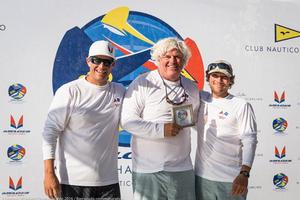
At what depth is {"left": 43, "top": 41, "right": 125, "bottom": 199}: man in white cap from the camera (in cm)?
213

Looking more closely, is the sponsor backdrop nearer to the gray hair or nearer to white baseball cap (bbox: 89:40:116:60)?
white baseball cap (bbox: 89:40:116:60)

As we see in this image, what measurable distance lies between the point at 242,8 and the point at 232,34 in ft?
1.15

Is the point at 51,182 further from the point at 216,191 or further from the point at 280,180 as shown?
the point at 280,180

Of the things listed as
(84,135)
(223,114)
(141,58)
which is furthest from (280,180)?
(84,135)

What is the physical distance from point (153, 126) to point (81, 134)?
476mm

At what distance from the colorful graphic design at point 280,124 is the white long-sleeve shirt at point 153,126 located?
2.28m

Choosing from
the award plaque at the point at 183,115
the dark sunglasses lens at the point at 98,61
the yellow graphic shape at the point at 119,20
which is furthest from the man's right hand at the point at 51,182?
the yellow graphic shape at the point at 119,20

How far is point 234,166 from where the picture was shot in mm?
2207

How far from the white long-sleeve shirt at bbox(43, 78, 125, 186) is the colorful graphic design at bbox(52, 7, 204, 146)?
4.88ft

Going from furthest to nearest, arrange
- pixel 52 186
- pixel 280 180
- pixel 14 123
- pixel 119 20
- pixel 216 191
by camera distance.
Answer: pixel 280 180
pixel 119 20
pixel 14 123
pixel 216 191
pixel 52 186

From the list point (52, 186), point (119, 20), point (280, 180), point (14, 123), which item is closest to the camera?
point (52, 186)

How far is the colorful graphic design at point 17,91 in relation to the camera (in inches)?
135

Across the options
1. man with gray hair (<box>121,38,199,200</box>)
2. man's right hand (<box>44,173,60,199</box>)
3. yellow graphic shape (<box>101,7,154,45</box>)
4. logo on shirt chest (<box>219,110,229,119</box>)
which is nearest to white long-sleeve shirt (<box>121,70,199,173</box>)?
man with gray hair (<box>121,38,199,200</box>)

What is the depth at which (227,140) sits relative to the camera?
2.19 meters
